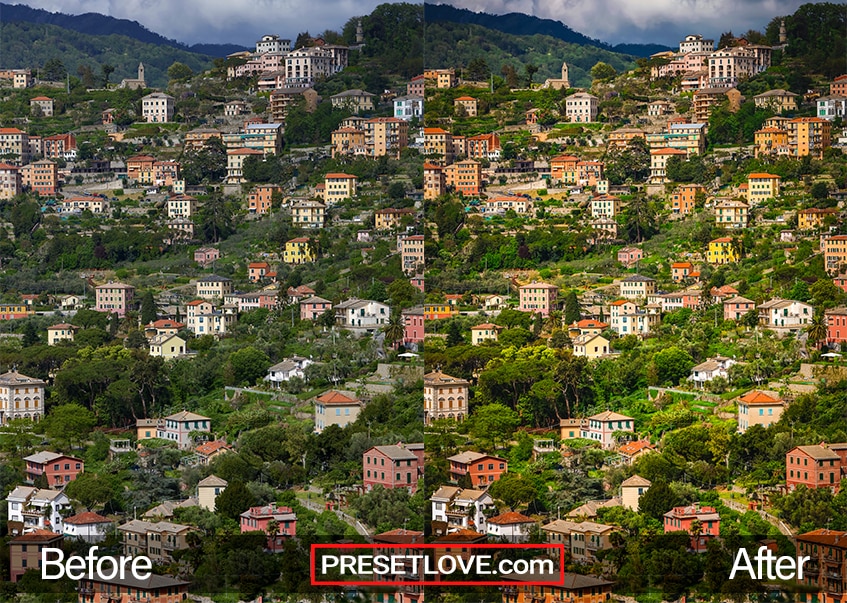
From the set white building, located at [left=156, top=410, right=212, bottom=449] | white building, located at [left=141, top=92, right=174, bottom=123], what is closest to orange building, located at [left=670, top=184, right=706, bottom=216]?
white building, located at [left=156, top=410, right=212, bottom=449]

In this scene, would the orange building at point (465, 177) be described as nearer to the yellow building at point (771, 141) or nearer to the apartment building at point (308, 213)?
the apartment building at point (308, 213)

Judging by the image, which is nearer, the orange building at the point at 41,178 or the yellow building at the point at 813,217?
the yellow building at the point at 813,217

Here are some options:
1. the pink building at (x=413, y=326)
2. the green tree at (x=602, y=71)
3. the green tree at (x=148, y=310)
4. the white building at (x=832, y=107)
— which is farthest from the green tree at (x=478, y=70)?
the green tree at (x=148, y=310)

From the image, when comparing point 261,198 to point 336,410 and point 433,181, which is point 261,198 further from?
point 336,410

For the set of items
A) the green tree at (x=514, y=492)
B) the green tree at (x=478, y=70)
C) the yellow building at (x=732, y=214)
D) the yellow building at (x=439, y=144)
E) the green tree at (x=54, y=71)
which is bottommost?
the green tree at (x=514, y=492)

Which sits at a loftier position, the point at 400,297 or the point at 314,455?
the point at 400,297

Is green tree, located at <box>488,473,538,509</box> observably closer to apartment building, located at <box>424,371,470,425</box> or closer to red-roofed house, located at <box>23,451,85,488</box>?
apartment building, located at <box>424,371,470,425</box>

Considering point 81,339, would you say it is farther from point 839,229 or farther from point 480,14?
point 839,229

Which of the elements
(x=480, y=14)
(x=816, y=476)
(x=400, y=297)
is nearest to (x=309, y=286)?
(x=400, y=297)
